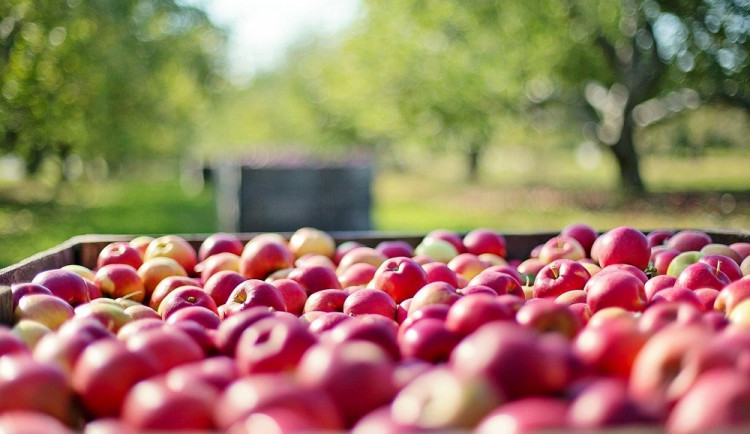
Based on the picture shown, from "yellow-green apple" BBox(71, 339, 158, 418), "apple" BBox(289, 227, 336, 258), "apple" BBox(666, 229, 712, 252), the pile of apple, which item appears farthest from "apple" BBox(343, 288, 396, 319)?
"apple" BBox(666, 229, 712, 252)

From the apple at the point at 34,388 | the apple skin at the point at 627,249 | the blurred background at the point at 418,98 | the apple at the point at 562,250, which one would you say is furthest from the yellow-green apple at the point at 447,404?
the blurred background at the point at 418,98

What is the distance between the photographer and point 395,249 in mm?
3988

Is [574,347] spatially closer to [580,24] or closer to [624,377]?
[624,377]

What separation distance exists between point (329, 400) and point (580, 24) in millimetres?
15686

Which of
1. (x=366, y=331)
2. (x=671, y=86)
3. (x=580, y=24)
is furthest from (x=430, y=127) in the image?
(x=366, y=331)

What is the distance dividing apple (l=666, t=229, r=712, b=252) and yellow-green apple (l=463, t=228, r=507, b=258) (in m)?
0.83

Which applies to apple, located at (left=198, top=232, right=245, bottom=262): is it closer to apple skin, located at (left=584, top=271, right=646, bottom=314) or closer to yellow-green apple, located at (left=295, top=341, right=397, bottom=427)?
apple skin, located at (left=584, top=271, right=646, bottom=314)

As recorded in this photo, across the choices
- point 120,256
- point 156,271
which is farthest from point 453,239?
point 120,256

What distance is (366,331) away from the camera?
1850mm

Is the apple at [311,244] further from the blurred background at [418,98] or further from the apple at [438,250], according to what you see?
the blurred background at [418,98]

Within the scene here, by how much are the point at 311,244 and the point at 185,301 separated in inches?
54.8

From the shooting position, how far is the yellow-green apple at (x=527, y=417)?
128cm

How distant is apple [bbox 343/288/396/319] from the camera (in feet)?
8.54

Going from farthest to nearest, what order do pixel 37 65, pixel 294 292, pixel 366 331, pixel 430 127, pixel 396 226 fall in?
pixel 430 127, pixel 396 226, pixel 37 65, pixel 294 292, pixel 366 331
